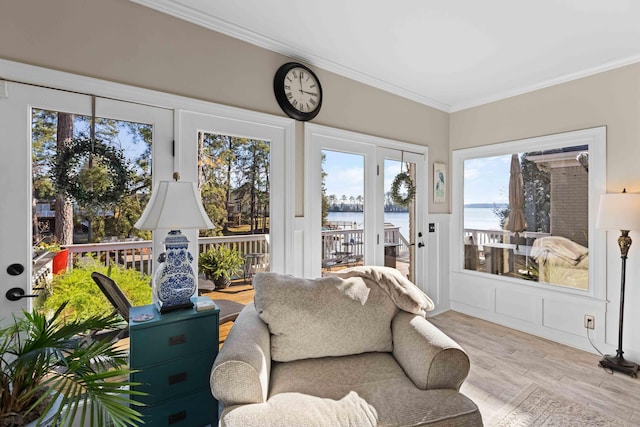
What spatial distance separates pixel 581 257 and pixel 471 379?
1.74 meters

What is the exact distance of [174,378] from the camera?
1643 mm

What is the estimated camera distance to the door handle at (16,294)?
1.67 meters

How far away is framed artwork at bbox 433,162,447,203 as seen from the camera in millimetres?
3912

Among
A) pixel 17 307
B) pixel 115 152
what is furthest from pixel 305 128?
pixel 17 307

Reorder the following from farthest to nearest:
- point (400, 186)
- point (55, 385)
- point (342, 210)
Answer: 1. point (400, 186)
2. point (342, 210)
3. point (55, 385)

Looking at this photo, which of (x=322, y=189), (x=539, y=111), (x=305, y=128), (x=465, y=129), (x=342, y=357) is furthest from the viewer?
(x=465, y=129)

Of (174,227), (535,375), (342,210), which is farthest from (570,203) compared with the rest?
(174,227)

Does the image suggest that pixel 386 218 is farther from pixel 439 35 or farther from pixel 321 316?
pixel 321 316

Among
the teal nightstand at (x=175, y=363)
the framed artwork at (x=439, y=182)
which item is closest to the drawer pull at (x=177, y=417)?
the teal nightstand at (x=175, y=363)

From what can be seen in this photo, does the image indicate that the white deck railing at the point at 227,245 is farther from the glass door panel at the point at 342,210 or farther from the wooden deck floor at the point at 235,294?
the wooden deck floor at the point at 235,294

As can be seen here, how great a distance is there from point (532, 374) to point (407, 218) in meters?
1.81

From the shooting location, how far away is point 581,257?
10.1 feet

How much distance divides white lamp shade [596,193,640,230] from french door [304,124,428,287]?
1.61 m

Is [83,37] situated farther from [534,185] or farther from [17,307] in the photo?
[534,185]
